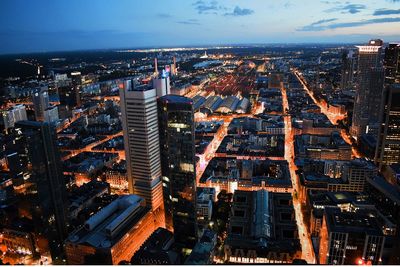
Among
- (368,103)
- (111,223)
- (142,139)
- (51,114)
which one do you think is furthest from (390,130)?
(51,114)

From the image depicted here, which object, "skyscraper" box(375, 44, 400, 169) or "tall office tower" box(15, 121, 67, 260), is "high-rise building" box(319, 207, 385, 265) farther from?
"skyscraper" box(375, 44, 400, 169)

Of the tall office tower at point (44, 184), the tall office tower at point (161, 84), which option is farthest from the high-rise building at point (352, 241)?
the tall office tower at point (44, 184)

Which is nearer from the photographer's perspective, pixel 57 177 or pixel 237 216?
pixel 57 177

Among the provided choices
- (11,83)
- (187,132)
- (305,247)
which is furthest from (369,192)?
(11,83)

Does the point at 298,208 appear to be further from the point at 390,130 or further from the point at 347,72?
the point at 347,72

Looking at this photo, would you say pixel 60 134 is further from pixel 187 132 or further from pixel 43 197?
pixel 187 132

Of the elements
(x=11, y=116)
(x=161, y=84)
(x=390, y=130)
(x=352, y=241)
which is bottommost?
(x=352, y=241)
